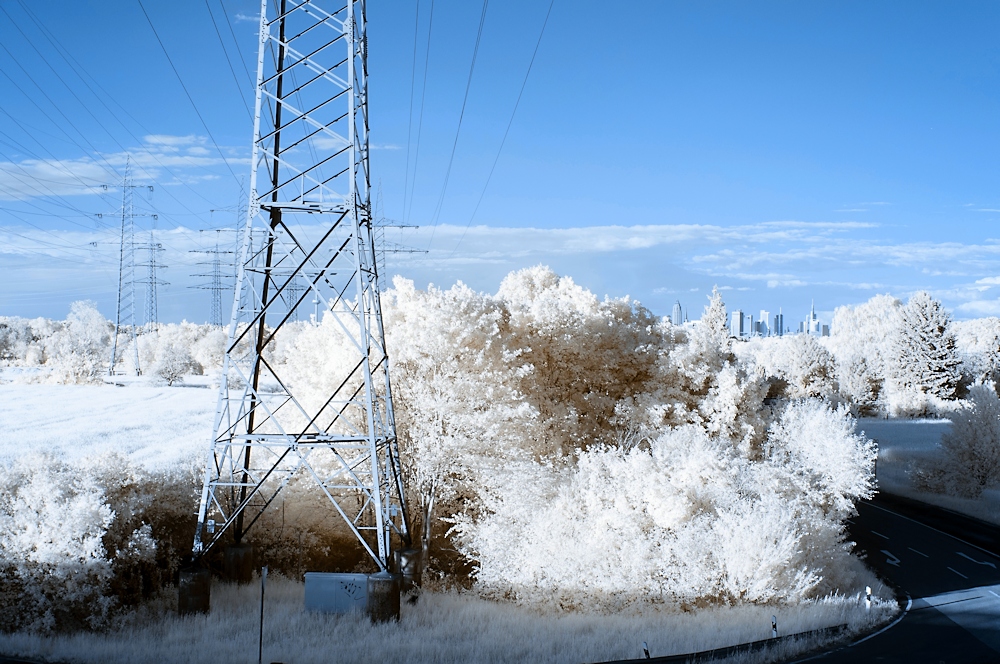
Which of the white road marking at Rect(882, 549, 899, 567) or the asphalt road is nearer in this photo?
the asphalt road

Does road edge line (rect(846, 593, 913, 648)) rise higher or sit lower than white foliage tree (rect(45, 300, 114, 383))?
lower

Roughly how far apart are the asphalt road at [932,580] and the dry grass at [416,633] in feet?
3.94

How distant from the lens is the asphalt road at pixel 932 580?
18.5 m

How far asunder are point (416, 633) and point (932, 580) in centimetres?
2011

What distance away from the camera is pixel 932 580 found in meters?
27.8

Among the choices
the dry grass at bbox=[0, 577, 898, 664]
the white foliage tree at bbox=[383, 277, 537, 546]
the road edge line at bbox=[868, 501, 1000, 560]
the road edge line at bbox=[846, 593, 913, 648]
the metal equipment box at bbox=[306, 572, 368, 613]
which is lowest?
the road edge line at bbox=[868, 501, 1000, 560]

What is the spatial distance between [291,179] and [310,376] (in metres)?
13.0

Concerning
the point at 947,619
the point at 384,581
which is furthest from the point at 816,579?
the point at 384,581

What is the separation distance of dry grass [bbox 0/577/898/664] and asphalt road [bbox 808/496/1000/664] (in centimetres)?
120

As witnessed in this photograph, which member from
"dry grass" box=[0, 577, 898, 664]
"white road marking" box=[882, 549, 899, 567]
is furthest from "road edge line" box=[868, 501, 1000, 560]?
"dry grass" box=[0, 577, 898, 664]

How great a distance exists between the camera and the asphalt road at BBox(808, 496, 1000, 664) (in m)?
18.5

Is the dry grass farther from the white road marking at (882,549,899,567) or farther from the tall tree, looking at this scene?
the tall tree

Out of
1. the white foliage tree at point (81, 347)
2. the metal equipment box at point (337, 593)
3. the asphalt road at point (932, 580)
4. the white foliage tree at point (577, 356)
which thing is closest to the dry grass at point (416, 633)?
the metal equipment box at point (337, 593)

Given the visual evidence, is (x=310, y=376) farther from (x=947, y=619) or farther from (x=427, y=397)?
(x=947, y=619)
